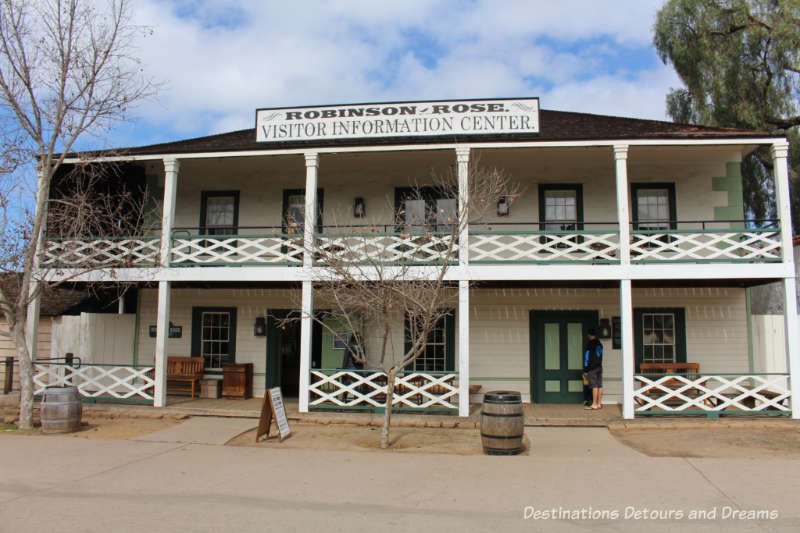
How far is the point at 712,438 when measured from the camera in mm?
9727

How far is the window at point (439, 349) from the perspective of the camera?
13555 mm

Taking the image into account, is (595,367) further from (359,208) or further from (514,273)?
(359,208)

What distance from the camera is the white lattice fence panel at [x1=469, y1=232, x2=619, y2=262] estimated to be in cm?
1159

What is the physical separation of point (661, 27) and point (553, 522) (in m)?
20.3

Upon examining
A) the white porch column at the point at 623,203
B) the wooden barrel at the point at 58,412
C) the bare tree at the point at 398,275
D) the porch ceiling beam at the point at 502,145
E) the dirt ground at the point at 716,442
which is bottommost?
the dirt ground at the point at 716,442

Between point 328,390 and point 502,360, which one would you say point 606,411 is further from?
point 328,390

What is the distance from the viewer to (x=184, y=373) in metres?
14.0

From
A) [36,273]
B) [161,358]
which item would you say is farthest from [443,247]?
[36,273]

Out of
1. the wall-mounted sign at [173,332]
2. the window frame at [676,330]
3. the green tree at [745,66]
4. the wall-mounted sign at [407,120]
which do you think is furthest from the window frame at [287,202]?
the green tree at [745,66]

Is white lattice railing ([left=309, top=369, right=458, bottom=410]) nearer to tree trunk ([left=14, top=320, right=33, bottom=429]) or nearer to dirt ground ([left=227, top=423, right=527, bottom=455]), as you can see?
dirt ground ([left=227, top=423, right=527, bottom=455])

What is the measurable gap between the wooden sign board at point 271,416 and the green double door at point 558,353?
20.1ft

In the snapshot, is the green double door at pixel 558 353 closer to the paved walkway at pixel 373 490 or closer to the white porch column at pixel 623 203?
the white porch column at pixel 623 203

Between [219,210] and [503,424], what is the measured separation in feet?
31.7

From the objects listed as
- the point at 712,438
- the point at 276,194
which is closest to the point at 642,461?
the point at 712,438
